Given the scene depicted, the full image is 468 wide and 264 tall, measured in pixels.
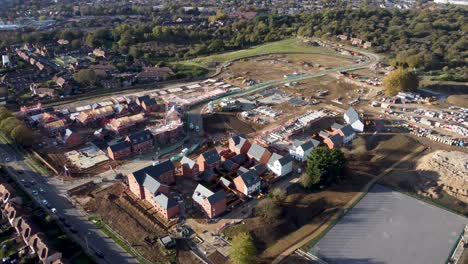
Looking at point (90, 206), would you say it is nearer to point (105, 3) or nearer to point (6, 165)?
point (6, 165)

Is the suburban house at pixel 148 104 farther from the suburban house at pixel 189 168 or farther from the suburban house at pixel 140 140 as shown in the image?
the suburban house at pixel 189 168

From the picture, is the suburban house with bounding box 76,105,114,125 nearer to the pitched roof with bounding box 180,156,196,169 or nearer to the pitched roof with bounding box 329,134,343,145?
the pitched roof with bounding box 180,156,196,169

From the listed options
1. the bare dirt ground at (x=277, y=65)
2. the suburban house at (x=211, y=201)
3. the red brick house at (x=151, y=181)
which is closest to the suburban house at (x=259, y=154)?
the suburban house at (x=211, y=201)

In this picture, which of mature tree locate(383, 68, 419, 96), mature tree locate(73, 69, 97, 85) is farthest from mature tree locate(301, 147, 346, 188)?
mature tree locate(73, 69, 97, 85)

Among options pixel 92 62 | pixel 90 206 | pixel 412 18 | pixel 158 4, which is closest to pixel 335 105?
pixel 90 206

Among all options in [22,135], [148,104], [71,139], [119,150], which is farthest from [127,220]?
[148,104]

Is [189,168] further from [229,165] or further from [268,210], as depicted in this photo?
[268,210]
